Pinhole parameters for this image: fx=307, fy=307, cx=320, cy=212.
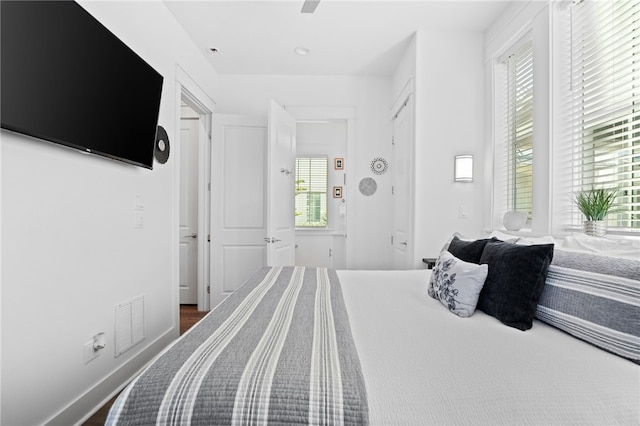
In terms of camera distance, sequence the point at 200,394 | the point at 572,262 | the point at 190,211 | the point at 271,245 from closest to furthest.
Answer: the point at 200,394 < the point at 572,262 < the point at 271,245 < the point at 190,211

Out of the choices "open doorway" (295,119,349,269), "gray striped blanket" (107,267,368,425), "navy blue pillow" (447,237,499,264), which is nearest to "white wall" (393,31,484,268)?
"navy blue pillow" (447,237,499,264)

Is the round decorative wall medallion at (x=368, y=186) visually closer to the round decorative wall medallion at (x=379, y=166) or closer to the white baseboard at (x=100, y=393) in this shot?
the round decorative wall medallion at (x=379, y=166)

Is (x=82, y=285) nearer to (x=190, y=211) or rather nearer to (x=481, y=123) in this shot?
(x=190, y=211)

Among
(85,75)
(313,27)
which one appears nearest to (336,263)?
(313,27)

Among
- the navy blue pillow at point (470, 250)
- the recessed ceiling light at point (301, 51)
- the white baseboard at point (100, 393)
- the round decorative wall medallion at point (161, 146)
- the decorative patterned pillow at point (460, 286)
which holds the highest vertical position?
the recessed ceiling light at point (301, 51)

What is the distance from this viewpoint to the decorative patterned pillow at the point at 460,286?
1370 millimetres

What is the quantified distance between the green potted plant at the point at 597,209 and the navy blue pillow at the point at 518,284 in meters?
0.64

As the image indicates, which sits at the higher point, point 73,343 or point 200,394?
point 200,394

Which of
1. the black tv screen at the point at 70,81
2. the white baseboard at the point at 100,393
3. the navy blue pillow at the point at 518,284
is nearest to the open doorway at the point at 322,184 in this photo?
the white baseboard at the point at 100,393

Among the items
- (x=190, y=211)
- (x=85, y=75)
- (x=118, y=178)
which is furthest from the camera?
(x=190, y=211)

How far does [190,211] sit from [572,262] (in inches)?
146

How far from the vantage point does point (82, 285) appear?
1.64 m

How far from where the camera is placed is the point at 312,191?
5324 mm

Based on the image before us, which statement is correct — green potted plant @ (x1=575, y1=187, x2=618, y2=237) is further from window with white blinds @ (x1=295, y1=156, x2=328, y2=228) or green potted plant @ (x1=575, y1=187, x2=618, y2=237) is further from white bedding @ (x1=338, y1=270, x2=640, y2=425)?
window with white blinds @ (x1=295, y1=156, x2=328, y2=228)
